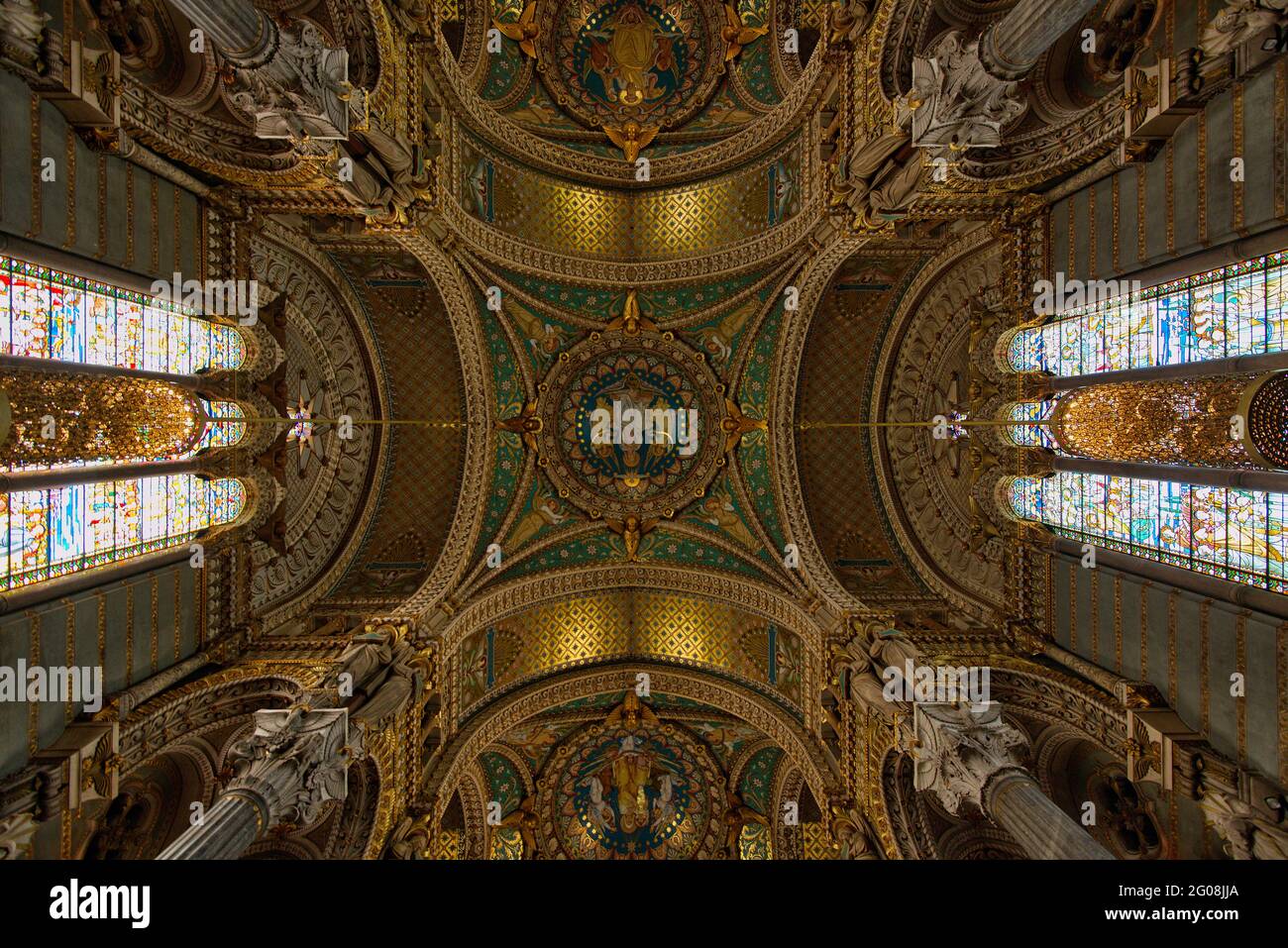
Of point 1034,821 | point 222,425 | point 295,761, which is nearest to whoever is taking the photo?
point 1034,821

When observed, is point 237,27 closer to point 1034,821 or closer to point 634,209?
point 634,209

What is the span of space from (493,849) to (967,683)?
13296mm

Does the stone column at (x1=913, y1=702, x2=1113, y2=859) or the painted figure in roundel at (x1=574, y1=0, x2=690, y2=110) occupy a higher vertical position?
the painted figure in roundel at (x1=574, y1=0, x2=690, y2=110)

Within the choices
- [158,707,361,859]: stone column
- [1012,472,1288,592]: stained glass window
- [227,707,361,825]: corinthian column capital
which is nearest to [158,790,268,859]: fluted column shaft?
[158,707,361,859]: stone column

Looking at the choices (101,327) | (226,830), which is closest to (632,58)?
(101,327)

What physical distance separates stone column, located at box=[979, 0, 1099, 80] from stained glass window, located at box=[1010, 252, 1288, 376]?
4097 mm

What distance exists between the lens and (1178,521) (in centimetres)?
973

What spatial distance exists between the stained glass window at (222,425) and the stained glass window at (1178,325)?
50.5ft

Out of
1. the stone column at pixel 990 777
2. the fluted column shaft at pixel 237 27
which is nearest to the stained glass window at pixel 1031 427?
the stone column at pixel 990 777

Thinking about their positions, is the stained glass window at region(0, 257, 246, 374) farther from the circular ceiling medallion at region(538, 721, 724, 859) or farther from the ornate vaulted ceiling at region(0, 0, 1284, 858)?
the circular ceiling medallion at region(538, 721, 724, 859)

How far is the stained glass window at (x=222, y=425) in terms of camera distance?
10914 mm

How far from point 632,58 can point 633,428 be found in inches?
373

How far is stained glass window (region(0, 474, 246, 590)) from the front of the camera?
27.8ft
